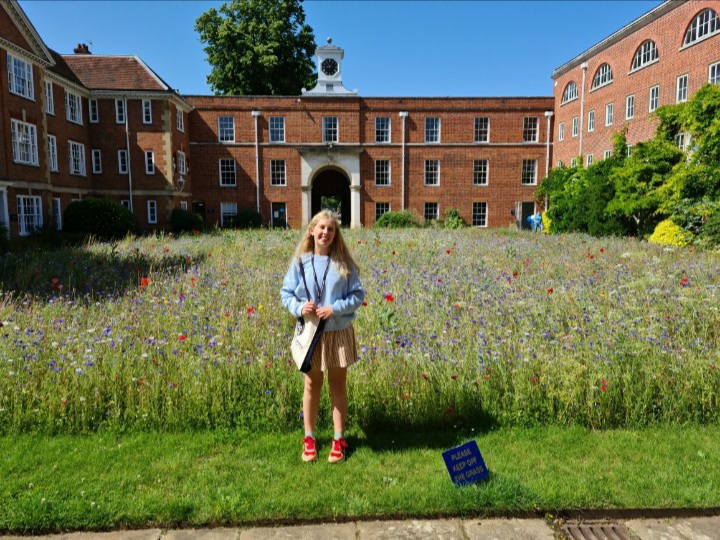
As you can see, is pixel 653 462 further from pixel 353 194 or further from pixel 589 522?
pixel 353 194

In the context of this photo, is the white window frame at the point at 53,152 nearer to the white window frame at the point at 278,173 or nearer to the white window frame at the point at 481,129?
the white window frame at the point at 278,173

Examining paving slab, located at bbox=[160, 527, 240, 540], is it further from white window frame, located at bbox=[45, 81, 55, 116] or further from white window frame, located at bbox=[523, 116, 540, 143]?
white window frame, located at bbox=[523, 116, 540, 143]

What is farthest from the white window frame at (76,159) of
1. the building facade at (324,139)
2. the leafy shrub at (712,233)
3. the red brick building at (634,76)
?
the leafy shrub at (712,233)

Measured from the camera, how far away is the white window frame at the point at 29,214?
20859 mm

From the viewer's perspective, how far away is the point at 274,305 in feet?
22.8

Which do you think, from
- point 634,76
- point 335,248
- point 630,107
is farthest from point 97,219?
point 634,76

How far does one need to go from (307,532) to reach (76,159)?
29977 millimetres

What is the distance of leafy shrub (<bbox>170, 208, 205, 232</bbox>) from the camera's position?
28438mm

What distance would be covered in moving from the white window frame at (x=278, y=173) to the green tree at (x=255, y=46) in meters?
10.2

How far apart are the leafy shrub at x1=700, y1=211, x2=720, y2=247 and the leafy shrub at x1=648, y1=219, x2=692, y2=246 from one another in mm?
1267

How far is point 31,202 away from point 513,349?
23.8 m

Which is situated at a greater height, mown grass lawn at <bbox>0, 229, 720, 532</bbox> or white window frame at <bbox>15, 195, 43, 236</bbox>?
white window frame at <bbox>15, 195, 43, 236</bbox>

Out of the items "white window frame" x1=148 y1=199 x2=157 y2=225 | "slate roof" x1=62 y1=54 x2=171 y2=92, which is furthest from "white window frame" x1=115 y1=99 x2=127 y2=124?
"white window frame" x1=148 y1=199 x2=157 y2=225

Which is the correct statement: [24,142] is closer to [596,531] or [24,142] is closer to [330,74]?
[330,74]
